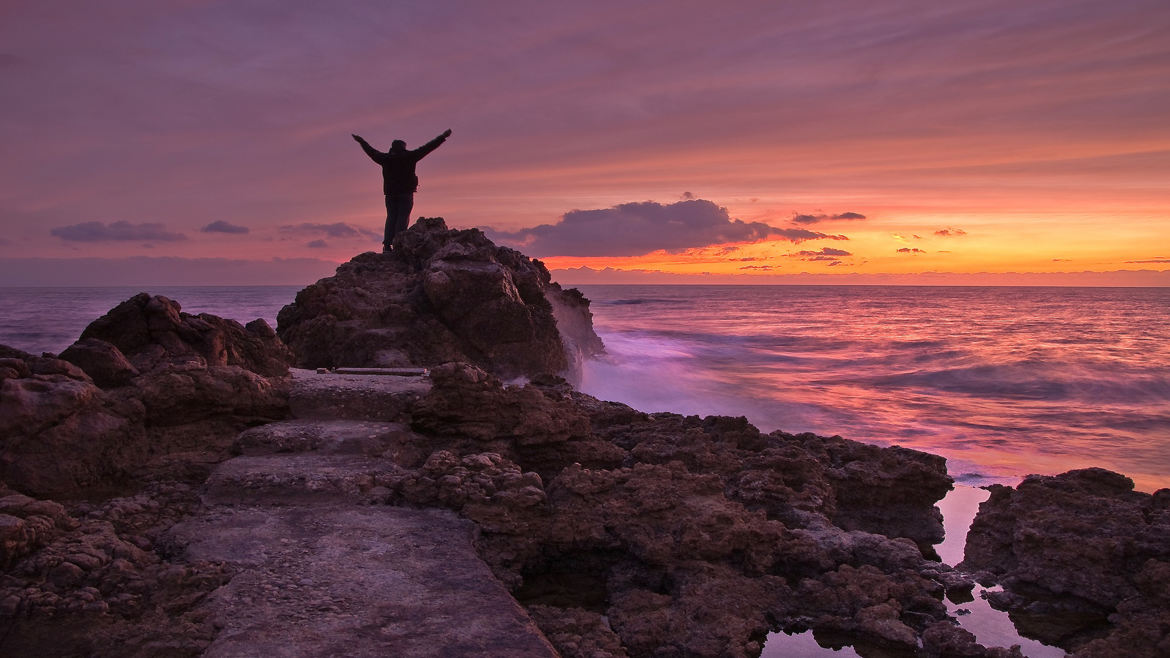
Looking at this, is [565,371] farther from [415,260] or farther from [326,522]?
[326,522]

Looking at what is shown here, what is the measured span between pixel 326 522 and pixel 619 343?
1955cm

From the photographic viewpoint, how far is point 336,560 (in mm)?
3674

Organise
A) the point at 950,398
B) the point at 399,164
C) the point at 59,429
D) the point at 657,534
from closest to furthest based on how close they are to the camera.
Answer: the point at 59,429
the point at 657,534
the point at 399,164
the point at 950,398

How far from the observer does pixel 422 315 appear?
10453mm

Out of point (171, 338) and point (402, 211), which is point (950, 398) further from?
point (171, 338)

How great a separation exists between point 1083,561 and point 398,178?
10487mm

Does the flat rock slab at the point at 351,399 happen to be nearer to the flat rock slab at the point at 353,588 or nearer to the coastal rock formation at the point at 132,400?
the coastal rock formation at the point at 132,400

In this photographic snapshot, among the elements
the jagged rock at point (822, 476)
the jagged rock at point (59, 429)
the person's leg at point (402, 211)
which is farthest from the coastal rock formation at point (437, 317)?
the jagged rock at point (59, 429)

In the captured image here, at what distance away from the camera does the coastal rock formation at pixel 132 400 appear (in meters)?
4.48

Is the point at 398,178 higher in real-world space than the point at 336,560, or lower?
higher

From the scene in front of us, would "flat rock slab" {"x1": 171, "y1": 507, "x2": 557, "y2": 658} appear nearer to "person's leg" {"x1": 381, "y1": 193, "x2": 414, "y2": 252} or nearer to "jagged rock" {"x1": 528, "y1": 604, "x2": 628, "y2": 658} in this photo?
"jagged rock" {"x1": 528, "y1": 604, "x2": 628, "y2": 658}

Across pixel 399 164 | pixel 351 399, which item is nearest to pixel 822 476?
pixel 351 399

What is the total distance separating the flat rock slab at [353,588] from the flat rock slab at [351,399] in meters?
1.62

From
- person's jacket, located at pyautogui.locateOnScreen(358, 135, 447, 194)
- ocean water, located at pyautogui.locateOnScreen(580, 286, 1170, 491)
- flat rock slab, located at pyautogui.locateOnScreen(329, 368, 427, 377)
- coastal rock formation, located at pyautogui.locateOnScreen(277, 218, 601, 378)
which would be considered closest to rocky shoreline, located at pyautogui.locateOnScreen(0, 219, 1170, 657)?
flat rock slab, located at pyautogui.locateOnScreen(329, 368, 427, 377)
